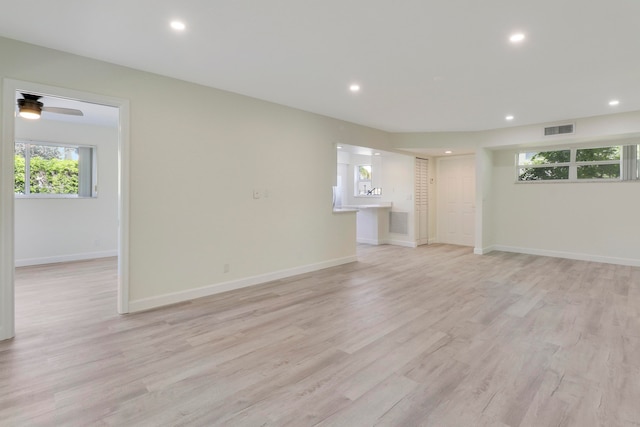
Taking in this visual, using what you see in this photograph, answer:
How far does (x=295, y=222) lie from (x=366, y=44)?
285 cm

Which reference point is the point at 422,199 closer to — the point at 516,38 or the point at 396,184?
the point at 396,184

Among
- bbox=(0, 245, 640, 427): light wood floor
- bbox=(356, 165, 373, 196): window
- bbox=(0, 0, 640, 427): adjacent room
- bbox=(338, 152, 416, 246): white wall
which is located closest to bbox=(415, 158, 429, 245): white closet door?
bbox=(338, 152, 416, 246): white wall

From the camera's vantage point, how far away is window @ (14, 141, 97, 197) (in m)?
5.75

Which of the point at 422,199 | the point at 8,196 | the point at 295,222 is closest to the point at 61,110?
the point at 8,196

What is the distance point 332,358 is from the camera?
2482mm

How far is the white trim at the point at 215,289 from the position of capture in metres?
3.52

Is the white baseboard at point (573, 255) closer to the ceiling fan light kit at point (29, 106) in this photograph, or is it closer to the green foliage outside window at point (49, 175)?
the ceiling fan light kit at point (29, 106)

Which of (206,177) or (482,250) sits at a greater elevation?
(206,177)

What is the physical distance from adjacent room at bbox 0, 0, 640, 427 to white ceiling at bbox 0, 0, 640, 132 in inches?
1.1

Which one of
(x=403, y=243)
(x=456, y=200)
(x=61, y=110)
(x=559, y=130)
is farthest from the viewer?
(x=456, y=200)

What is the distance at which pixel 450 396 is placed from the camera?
6.63 feet

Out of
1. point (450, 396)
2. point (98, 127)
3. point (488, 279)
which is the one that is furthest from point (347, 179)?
point (450, 396)

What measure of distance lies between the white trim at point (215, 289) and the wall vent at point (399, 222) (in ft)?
10.2

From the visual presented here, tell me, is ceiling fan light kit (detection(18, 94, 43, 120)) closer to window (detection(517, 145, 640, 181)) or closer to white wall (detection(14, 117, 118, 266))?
white wall (detection(14, 117, 118, 266))
